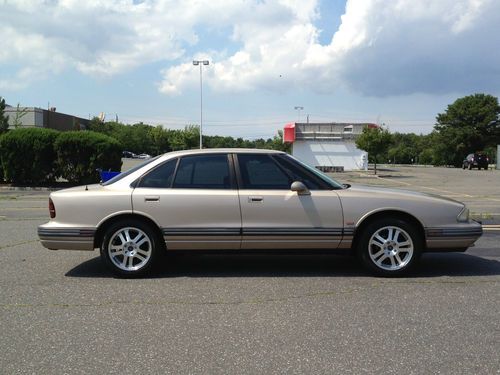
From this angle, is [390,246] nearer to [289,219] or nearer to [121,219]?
[289,219]

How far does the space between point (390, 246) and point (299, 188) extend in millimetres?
1270

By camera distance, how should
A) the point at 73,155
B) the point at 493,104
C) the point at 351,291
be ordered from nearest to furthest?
1. the point at 351,291
2. the point at 73,155
3. the point at 493,104

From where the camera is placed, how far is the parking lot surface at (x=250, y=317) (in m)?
3.64

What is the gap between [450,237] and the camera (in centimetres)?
591

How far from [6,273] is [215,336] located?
11.0ft

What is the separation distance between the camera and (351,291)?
540 cm

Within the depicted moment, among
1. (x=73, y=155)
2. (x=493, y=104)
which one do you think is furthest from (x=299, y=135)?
(x=493, y=104)

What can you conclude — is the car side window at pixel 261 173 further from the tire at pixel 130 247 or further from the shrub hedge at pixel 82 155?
the shrub hedge at pixel 82 155

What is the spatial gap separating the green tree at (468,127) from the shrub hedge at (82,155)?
222 feet

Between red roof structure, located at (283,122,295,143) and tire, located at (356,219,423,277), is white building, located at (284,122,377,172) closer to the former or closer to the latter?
red roof structure, located at (283,122,295,143)

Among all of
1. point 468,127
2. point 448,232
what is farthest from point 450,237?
point 468,127

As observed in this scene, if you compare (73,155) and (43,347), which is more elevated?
(73,155)

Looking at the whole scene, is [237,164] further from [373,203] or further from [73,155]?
[73,155]

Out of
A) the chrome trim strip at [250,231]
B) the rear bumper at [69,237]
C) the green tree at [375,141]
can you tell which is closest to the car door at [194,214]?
the chrome trim strip at [250,231]
